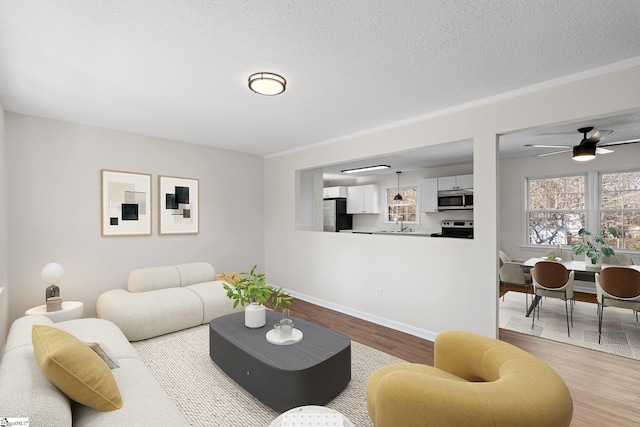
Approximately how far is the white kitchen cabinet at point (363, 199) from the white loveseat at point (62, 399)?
6.67m

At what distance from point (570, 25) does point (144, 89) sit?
3.29 meters

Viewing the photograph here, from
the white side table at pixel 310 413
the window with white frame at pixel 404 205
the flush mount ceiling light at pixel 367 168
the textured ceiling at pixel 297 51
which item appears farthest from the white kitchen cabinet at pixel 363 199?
the white side table at pixel 310 413

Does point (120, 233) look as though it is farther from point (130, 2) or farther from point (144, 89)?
point (130, 2)

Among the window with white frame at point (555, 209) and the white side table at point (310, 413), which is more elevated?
the window with white frame at point (555, 209)

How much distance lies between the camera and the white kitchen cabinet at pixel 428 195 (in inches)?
264

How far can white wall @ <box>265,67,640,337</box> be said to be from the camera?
2535 mm

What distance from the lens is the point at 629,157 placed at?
4.86 m

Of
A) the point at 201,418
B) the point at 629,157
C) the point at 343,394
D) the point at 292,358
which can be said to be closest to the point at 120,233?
the point at 201,418

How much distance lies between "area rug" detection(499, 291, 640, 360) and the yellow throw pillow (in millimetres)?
4131

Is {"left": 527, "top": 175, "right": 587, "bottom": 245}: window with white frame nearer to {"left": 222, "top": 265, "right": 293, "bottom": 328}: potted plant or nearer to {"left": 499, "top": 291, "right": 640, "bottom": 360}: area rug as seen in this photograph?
{"left": 499, "top": 291, "right": 640, "bottom": 360}: area rug

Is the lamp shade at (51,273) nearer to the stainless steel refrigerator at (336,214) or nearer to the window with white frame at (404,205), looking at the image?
the stainless steel refrigerator at (336,214)

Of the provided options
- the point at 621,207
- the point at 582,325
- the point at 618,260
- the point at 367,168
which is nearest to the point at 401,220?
the point at 367,168

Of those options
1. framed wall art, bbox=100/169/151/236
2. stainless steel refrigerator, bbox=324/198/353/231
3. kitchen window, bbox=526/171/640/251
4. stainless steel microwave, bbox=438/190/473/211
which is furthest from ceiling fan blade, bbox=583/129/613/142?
framed wall art, bbox=100/169/151/236

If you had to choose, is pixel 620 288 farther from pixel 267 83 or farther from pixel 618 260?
pixel 267 83
